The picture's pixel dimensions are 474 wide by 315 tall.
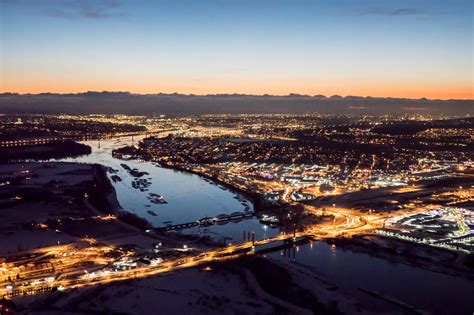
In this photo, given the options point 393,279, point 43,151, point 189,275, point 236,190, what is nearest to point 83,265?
point 189,275

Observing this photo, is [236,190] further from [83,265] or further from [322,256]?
[83,265]

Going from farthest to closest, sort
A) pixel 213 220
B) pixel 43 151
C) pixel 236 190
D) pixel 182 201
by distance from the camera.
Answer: pixel 43 151 → pixel 236 190 → pixel 182 201 → pixel 213 220

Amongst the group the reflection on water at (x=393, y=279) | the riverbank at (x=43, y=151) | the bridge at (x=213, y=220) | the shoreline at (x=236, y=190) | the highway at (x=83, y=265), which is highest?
the riverbank at (x=43, y=151)

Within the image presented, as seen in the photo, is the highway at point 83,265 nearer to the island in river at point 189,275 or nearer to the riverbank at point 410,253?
the island in river at point 189,275

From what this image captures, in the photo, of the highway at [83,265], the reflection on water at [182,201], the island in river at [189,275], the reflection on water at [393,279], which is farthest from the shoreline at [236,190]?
the reflection on water at [393,279]

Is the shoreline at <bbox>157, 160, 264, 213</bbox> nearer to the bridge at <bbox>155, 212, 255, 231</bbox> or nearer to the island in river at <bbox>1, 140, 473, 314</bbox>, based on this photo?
the bridge at <bbox>155, 212, 255, 231</bbox>

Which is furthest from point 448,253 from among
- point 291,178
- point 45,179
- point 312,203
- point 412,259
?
point 45,179
